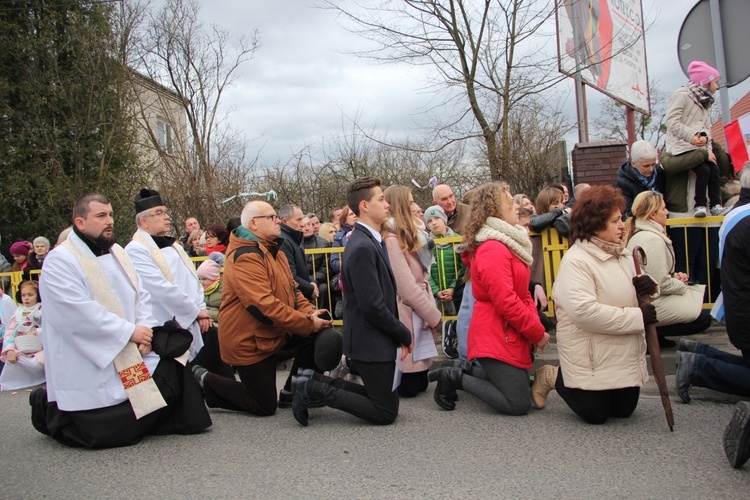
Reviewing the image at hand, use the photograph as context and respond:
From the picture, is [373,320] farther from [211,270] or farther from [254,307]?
[211,270]

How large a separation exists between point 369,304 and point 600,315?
1645 millimetres

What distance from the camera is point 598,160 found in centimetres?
1047

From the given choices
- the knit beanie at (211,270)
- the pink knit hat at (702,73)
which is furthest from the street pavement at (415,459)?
the pink knit hat at (702,73)

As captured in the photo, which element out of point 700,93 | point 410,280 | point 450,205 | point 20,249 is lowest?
point 410,280

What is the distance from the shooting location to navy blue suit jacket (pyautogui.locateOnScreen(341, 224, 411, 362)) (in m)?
4.98

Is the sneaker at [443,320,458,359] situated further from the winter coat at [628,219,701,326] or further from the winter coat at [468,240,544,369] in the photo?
the winter coat at [628,219,701,326]

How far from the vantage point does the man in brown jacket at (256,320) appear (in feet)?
17.6

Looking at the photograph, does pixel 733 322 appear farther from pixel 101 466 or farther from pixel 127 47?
pixel 127 47

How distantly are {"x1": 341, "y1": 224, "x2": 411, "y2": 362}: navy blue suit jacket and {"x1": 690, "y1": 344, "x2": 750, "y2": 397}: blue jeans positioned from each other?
224cm

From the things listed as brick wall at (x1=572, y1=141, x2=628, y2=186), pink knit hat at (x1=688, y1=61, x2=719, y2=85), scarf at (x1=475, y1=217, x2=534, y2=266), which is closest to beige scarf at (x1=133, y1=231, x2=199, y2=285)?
scarf at (x1=475, y1=217, x2=534, y2=266)

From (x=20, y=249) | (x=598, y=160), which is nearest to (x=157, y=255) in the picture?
(x=20, y=249)

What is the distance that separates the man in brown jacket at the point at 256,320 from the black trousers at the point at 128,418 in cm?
42

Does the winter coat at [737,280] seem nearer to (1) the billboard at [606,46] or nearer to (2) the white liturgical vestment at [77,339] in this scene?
(2) the white liturgical vestment at [77,339]

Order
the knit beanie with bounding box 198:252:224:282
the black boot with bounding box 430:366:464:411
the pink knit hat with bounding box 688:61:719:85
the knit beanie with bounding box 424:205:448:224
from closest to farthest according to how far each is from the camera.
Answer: the black boot with bounding box 430:366:464:411 < the pink knit hat with bounding box 688:61:719:85 < the knit beanie with bounding box 424:205:448:224 < the knit beanie with bounding box 198:252:224:282
